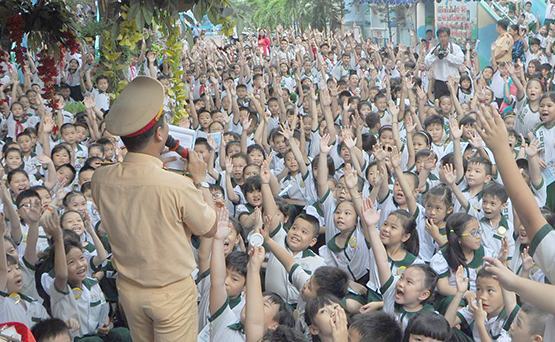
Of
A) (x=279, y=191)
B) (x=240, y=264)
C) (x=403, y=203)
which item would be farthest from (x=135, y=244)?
(x=279, y=191)

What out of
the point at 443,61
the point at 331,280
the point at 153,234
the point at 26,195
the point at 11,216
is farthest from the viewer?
the point at 443,61

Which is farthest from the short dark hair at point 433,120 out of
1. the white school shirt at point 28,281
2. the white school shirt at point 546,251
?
the white school shirt at point 546,251

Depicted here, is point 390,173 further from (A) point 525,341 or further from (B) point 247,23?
(A) point 525,341

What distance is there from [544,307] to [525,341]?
1032 mm

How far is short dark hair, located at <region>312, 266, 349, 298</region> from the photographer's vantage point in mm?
3922

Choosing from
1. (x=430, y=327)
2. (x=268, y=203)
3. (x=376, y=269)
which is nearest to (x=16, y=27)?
(x=268, y=203)

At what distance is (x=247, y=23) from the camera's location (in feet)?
13.0

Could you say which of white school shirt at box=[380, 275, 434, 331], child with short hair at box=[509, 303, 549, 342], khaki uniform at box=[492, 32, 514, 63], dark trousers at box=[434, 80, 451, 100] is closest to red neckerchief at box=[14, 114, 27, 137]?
dark trousers at box=[434, 80, 451, 100]

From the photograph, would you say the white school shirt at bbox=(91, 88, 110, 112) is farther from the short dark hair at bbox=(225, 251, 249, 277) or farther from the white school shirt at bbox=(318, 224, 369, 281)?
the short dark hair at bbox=(225, 251, 249, 277)

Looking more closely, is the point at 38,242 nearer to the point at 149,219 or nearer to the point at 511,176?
the point at 149,219

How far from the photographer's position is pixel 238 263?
13.8ft

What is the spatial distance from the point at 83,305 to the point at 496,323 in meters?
2.30

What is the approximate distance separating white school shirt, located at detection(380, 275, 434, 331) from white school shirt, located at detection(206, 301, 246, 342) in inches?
30.5

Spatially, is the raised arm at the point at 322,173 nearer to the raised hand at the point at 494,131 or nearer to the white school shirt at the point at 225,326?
the white school shirt at the point at 225,326
